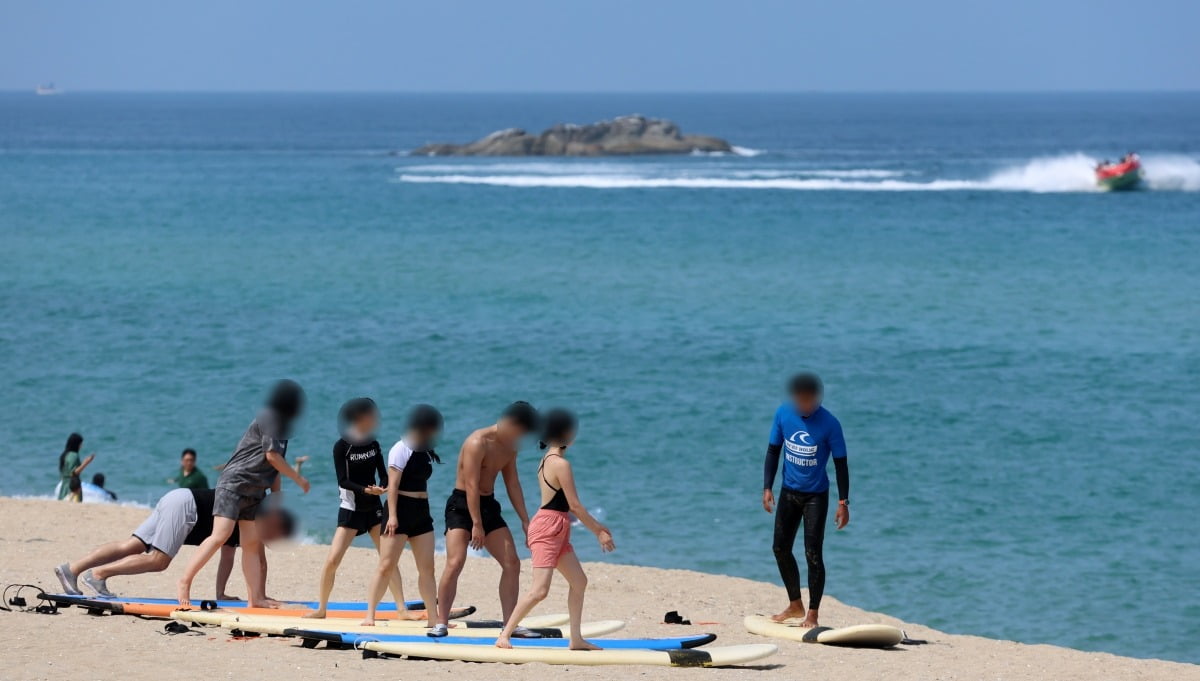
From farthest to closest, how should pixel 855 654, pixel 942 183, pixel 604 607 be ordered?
pixel 942 183 → pixel 604 607 → pixel 855 654

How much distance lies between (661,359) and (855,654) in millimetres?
19114

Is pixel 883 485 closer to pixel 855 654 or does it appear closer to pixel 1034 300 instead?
pixel 855 654

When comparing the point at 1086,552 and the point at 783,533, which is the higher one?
the point at 783,533

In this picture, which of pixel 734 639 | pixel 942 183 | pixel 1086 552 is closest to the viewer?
pixel 734 639

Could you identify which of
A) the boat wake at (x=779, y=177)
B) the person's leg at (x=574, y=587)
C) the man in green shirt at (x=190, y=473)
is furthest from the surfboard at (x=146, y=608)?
the boat wake at (x=779, y=177)

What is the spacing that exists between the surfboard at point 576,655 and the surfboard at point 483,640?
0.31 ft

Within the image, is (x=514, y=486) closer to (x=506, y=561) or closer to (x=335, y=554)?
(x=506, y=561)

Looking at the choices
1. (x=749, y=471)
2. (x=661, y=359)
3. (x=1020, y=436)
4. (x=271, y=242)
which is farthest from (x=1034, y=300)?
(x=271, y=242)

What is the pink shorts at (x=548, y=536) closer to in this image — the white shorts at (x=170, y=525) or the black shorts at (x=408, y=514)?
the black shorts at (x=408, y=514)

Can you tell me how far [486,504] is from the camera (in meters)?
9.39

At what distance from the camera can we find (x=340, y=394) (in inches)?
1016

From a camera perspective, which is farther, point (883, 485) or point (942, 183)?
point (942, 183)

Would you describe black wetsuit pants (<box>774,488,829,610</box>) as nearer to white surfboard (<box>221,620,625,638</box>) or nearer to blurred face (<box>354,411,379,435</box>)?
white surfboard (<box>221,620,625,638</box>)

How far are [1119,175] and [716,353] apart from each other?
48892 millimetres
